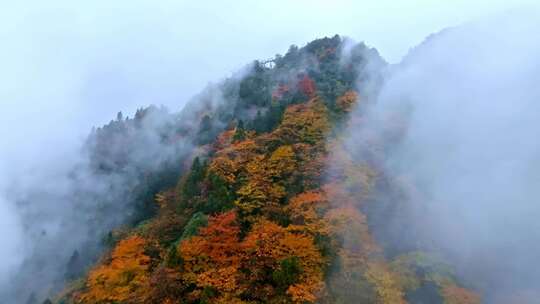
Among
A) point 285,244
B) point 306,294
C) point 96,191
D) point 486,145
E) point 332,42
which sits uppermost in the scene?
point 332,42

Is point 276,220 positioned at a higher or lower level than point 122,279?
higher

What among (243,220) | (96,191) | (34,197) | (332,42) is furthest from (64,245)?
(332,42)

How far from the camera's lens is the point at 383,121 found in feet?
174

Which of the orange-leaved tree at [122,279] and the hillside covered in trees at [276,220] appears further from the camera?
the orange-leaved tree at [122,279]

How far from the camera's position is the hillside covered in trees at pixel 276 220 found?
32.5 metres

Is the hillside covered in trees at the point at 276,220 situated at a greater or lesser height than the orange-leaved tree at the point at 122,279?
greater

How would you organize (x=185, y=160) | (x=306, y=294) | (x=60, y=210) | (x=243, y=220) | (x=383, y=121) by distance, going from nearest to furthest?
(x=306, y=294) < (x=243, y=220) < (x=383, y=121) < (x=185, y=160) < (x=60, y=210)

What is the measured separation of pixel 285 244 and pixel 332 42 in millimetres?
55919

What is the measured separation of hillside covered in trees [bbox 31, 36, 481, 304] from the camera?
32.5m

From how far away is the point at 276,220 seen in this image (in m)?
38.9

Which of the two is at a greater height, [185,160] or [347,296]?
[185,160]

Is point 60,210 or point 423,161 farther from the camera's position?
point 60,210

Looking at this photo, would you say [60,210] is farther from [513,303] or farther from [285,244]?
[513,303]

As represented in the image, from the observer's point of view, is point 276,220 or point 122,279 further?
point 276,220
